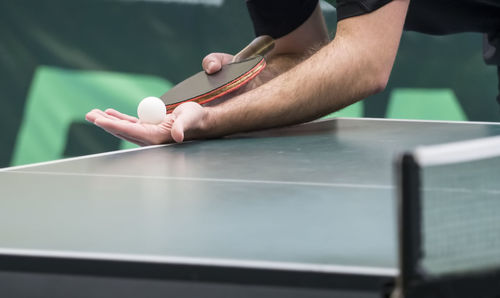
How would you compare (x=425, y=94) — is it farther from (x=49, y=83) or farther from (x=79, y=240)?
(x=79, y=240)

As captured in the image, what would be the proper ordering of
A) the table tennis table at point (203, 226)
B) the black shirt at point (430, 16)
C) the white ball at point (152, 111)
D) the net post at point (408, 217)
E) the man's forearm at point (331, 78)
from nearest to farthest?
the net post at point (408, 217) → the table tennis table at point (203, 226) → the white ball at point (152, 111) → the man's forearm at point (331, 78) → the black shirt at point (430, 16)

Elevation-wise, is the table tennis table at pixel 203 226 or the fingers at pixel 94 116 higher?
the fingers at pixel 94 116

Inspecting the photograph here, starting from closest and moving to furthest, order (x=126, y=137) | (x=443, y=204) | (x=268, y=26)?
1. (x=443, y=204)
2. (x=126, y=137)
3. (x=268, y=26)

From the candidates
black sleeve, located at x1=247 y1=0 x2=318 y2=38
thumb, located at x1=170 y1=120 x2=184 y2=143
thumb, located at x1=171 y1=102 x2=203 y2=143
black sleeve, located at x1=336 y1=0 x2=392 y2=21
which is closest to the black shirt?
black sleeve, located at x1=247 y1=0 x2=318 y2=38

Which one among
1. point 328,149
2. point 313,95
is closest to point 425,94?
point 313,95

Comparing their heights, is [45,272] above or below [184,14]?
below

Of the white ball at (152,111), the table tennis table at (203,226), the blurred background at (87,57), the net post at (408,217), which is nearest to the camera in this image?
the net post at (408,217)

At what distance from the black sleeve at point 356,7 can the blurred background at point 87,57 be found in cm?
131

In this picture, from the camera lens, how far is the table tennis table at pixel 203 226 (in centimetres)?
65

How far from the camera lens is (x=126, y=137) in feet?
5.12

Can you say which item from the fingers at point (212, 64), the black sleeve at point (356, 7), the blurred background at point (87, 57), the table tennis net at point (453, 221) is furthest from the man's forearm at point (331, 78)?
the blurred background at point (87, 57)

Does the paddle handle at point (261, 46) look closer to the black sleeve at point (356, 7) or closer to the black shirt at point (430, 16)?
the black shirt at point (430, 16)

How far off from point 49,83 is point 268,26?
1315 mm

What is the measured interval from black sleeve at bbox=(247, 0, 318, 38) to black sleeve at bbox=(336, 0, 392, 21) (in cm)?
45
